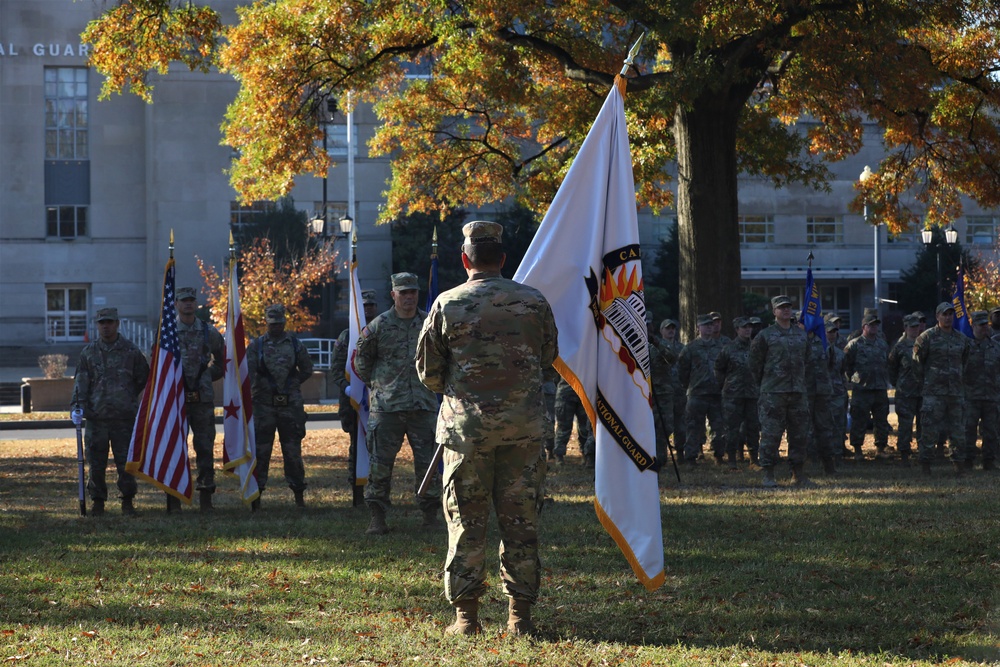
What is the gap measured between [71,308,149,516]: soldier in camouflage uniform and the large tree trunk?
882cm

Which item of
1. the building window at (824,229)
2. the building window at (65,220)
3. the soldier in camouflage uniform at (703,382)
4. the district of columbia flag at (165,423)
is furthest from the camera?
the building window at (824,229)

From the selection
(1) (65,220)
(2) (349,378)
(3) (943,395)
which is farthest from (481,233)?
(1) (65,220)

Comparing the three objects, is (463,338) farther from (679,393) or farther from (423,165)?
(423,165)

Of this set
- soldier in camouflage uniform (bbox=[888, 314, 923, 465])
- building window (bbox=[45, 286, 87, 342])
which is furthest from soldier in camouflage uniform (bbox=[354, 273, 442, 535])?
building window (bbox=[45, 286, 87, 342])

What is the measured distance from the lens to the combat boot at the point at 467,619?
22.2 ft

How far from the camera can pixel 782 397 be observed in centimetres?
1391

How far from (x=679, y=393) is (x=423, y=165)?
29.2 feet

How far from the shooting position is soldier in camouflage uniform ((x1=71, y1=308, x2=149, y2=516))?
12711mm

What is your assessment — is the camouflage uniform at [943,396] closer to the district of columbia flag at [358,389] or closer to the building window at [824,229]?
the district of columbia flag at [358,389]

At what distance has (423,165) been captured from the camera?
24.5 m

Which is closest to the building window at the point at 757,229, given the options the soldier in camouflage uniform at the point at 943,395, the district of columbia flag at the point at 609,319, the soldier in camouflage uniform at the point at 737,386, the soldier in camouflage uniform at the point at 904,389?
the soldier in camouflage uniform at the point at 904,389

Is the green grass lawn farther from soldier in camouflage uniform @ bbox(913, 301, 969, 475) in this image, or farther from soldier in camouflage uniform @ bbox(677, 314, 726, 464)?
soldier in camouflage uniform @ bbox(677, 314, 726, 464)

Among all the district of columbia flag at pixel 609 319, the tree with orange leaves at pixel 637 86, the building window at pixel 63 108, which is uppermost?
the building window at pixel 63 108

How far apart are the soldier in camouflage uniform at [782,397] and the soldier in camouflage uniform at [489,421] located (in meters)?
7.72
